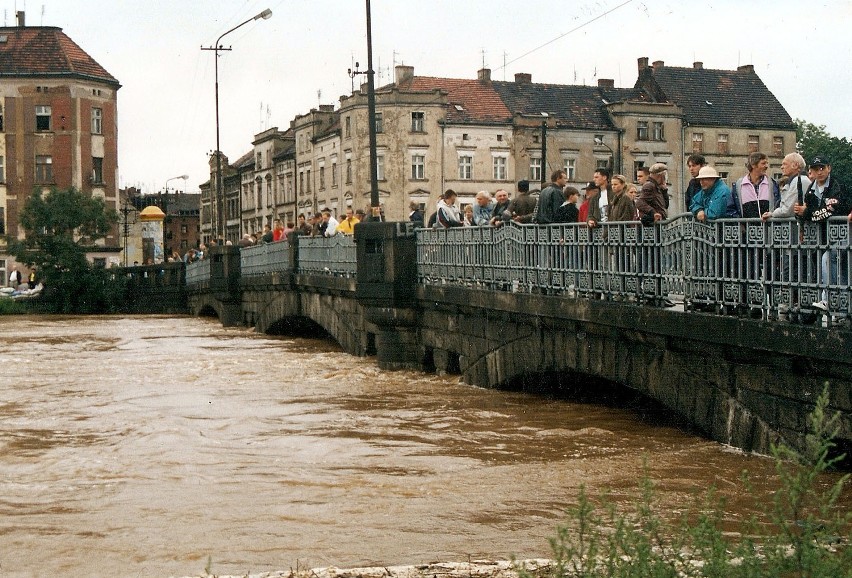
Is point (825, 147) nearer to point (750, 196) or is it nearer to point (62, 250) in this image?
point (62, 250)

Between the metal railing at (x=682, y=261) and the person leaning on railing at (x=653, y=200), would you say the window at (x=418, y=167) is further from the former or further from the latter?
the person leaning on railing at (x=653, y=200)

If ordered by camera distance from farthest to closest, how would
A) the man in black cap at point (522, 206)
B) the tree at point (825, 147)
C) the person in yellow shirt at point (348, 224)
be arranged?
1. the tree at point (825, 147)
2. the person in yellow shirt at point (348, 224)
3. the man in black cap at point (522, 206)

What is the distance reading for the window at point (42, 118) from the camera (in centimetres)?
6806

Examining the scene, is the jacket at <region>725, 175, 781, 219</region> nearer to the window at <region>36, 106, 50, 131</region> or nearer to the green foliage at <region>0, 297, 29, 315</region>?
the green foliage at <region>0, 297, 29, 315</region>

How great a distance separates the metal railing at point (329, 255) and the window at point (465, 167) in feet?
137

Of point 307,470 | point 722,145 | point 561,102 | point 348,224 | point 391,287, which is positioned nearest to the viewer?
point 307,470

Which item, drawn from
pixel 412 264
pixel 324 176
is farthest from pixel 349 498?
pixel 324 176

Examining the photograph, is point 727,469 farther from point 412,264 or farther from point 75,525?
point 412,264

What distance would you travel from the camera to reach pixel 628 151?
75.1 meters

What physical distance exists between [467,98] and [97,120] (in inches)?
826

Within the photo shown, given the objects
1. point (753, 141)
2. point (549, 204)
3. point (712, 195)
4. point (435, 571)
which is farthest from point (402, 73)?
point (435, 571)

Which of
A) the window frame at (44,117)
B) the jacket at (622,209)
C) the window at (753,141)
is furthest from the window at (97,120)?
the jacket at (622,209)

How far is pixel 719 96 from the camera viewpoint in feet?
257

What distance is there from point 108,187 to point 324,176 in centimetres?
1334
